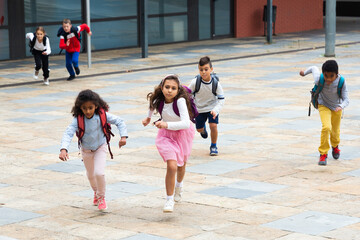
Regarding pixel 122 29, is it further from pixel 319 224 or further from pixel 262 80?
pixel 319 224

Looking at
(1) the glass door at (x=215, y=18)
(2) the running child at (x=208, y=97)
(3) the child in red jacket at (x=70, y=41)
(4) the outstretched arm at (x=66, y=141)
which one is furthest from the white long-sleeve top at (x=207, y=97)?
(1) the glass door at (x=215, y=18)

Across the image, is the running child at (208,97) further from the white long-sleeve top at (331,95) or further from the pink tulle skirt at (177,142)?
the pink tulle skirt at (177,142)

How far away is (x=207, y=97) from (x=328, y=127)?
1.79 metres

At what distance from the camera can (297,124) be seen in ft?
43.9

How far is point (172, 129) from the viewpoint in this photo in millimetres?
8141

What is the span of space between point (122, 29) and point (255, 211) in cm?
2076

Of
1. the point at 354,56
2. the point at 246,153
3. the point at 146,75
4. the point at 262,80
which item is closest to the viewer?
the point at 246,153

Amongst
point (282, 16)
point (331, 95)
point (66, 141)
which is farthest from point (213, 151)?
point (282, 16)

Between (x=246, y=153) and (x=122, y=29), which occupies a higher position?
(x=122, y=29)

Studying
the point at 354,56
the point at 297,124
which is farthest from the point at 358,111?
the point at 354,56

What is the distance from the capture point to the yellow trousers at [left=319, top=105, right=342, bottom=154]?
409 inches

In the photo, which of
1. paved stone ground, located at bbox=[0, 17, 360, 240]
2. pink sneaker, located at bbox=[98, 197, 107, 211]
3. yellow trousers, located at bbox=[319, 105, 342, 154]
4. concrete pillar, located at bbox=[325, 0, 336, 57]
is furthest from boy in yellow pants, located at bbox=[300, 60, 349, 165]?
concrete pillar, located at bbox=[325, 0, 336, 57]

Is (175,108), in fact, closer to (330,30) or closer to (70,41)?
(70,41)

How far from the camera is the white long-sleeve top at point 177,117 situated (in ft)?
26.7
